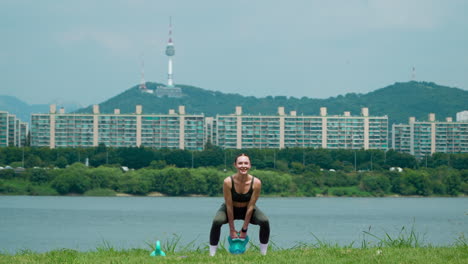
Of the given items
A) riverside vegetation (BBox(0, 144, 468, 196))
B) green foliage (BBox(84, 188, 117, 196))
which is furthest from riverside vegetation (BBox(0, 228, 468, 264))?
green foliage (BBox(84, 188, 117, 196))

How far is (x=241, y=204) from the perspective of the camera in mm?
13492

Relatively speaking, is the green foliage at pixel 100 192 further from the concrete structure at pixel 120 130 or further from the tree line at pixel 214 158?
the concrete structure at pixel 120 130

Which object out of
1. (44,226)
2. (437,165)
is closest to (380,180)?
(437,165)

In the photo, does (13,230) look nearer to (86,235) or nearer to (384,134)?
(86,235)

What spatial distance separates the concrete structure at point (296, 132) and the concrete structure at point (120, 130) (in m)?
6.09

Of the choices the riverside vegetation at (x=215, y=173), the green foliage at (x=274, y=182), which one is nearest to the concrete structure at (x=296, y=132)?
the riverside vegetation at (x=215, y=173)

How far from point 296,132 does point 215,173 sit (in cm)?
6941

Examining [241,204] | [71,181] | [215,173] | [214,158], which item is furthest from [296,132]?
[241,204]

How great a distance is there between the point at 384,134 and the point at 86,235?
13674 centimetres

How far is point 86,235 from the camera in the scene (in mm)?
49375

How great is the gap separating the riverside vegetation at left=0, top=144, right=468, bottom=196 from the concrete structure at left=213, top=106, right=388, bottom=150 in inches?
1406

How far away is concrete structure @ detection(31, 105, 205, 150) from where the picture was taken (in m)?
173

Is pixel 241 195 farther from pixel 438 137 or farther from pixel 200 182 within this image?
pixel 438 137

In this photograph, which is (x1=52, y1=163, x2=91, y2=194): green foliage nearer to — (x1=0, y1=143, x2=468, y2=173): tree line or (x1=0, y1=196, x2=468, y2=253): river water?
(x1=0, y1=196, x2=468, y2=253): river water
